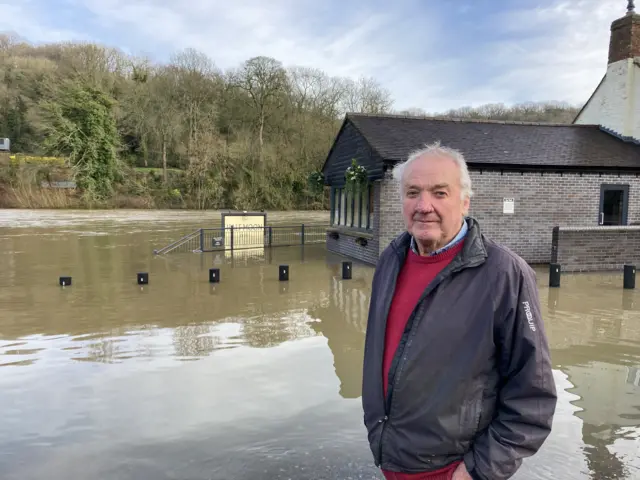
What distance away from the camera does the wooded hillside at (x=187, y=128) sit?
4116 cm

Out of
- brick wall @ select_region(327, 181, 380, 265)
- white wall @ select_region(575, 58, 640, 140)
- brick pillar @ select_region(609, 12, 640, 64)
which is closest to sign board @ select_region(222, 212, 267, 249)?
brick wall @ select_region(327, 181, 380, 265)

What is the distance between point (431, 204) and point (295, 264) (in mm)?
12084

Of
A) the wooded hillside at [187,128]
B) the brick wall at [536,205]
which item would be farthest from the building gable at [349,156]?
the wooded hillside at [187,128]

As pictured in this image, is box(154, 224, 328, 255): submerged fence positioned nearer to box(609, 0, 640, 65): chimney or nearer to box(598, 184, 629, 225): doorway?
box(598, 184, 629, 225): doorway

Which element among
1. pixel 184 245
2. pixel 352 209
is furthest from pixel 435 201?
pixel 184 245

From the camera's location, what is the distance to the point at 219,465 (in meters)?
3.69

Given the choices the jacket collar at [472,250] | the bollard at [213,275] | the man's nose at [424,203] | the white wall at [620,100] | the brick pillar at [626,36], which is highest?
the brick pillar at [626,36]

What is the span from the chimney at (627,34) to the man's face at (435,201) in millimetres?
16734

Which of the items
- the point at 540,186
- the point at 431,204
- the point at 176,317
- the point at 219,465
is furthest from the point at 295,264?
the point at 431,204

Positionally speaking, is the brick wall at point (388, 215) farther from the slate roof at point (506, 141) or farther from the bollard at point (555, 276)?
A: the bollard at point (555, 276)

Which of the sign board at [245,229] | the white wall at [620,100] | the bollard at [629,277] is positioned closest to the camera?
the bollard at [629,277]

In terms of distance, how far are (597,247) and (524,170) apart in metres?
2.73

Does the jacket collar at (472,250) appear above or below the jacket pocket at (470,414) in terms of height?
above

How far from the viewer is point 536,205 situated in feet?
44.0
